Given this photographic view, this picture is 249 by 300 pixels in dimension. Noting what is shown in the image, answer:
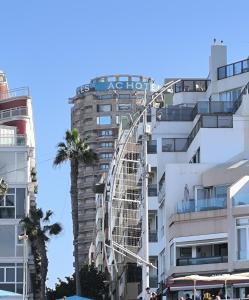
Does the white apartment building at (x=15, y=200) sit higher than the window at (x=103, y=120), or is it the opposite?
the window at (x=103, y=120)

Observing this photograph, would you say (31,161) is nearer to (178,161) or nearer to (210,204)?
(178,161)

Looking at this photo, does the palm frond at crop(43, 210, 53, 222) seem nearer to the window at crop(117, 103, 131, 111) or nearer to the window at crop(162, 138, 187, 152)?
the window at crop(162, 138, 187, 152)

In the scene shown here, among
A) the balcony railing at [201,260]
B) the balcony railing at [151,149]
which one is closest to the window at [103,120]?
the balcony railing at [151,149]

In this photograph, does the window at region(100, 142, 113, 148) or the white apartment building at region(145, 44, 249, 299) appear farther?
the window at region(100, 142, 113, 148)

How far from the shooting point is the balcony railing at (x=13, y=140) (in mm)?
74125

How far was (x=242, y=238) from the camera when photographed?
56656mm

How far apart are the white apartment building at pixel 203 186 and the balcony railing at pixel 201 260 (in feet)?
0.20

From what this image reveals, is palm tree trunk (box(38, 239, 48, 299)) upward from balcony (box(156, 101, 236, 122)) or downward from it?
downward

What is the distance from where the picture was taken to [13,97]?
79.2 meters

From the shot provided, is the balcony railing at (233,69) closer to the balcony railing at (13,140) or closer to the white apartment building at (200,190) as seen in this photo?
the white apartment building at (200,190)

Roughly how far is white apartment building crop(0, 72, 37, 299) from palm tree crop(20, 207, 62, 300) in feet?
2.52

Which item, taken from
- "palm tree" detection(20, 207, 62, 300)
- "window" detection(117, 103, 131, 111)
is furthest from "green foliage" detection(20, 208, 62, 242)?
"window" detection(117, 103, 131, 111)

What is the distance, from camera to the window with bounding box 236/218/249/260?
185ft

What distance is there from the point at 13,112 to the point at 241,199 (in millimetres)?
27017
